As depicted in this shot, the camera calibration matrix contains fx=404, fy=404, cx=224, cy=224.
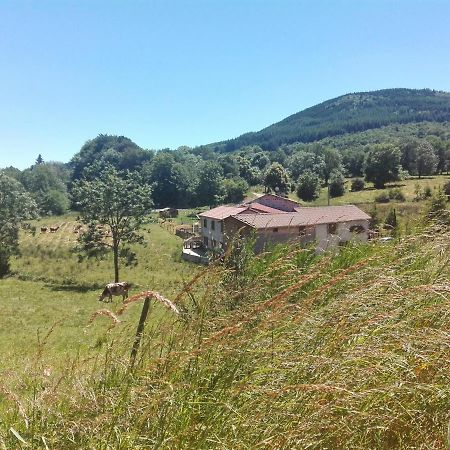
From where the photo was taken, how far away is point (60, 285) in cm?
3412

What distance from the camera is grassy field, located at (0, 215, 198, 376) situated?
1756cm

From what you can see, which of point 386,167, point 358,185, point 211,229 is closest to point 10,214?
point 211,229

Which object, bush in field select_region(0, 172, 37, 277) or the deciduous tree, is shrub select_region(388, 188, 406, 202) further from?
bush in field select_region(0, 172, 37, 277)

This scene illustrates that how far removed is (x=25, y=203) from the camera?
143 feet

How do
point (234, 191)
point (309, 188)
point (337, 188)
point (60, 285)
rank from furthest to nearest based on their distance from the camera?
1. point (234, 191)
2. point (309, 188)
3. point (337, 188)
4. point (60, 285)

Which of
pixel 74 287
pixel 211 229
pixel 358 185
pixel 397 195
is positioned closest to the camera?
pixel 74 287

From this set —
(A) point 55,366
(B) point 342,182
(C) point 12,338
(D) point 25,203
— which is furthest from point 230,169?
(A) point 55,366

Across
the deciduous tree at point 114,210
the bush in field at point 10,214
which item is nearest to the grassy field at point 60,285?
the deciduous tree at point 114,210

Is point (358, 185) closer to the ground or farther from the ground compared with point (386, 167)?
closer to the ground

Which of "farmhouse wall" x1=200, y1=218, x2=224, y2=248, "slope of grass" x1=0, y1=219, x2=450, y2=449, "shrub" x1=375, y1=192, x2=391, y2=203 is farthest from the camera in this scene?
"shrub" x1=375, y1=192, x2=391, y2=203

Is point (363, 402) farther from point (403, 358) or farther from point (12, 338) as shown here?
point (12, 338)

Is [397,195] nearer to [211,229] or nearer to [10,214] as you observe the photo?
[211,229]

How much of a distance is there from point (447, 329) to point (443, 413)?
0.59 meters

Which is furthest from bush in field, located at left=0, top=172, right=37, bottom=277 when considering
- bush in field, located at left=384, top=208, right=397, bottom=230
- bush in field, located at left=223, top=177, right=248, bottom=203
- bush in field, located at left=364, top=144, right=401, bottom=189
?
bush in field, located at left=364, top=144, right=401, bottom=189
